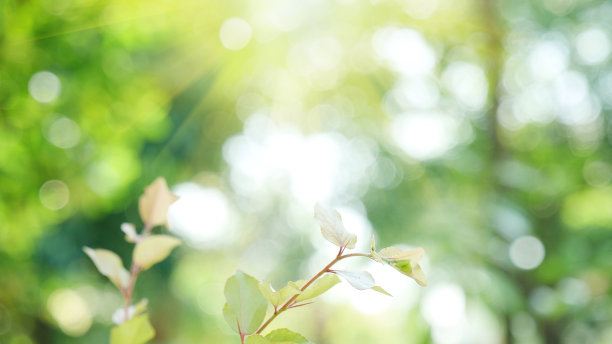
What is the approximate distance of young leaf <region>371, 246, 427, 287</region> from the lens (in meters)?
0.18

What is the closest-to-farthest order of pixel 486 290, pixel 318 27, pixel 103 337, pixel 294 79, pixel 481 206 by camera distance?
pixel 486 290
pixel 481 206
pixel 318 27
pixel 294 79
pixel 103 337

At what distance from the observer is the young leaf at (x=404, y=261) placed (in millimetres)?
178

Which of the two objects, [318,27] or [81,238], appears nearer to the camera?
[81,238]

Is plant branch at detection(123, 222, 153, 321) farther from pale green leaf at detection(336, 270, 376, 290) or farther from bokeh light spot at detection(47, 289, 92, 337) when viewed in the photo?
bokeh light spot at detection(47, 289, 92, 337)

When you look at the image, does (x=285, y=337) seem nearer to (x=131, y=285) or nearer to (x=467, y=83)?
(x=131, y=285)

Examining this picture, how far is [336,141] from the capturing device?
2582mm

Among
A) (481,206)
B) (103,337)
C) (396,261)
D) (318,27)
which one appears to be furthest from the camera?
(103,337)

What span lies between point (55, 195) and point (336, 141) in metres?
1.57

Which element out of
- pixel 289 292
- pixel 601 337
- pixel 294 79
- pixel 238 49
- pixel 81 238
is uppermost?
pixel 289 292

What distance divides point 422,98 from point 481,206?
1039mm

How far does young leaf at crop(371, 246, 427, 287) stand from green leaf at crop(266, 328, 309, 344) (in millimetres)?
49

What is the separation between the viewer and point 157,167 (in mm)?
2328

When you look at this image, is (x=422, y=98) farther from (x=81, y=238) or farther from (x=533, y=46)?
(x=81, y=238)

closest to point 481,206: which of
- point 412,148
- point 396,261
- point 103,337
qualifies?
point 412,148
